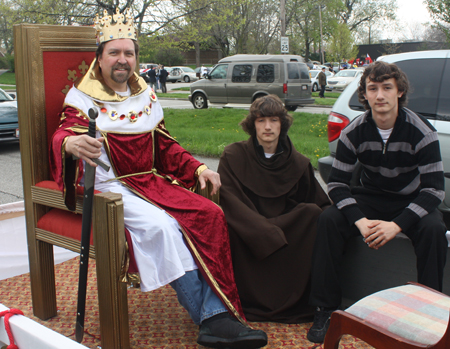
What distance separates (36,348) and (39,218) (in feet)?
4.67

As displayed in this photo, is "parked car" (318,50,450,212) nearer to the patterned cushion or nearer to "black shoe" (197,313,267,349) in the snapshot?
"black shoe" (197,313,267,349)

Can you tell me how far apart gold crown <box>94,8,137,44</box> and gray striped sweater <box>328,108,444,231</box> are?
141cm

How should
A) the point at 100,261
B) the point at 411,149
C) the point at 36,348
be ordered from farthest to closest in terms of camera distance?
the point at 411,149 → the point at 100,261 → the point at 36,348

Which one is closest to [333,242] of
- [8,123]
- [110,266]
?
[110,266]

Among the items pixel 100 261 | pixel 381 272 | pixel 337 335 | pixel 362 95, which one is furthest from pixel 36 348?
pixel 362 95

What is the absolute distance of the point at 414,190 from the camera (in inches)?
111

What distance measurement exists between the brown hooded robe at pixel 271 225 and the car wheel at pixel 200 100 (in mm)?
14656

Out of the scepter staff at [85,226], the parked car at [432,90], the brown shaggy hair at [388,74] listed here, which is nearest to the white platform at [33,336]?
the scepter staff at [85,226]

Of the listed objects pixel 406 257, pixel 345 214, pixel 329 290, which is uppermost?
pixel 345 214

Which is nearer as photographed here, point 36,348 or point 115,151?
point 36,348

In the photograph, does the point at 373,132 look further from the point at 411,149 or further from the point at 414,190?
the point at 414,190

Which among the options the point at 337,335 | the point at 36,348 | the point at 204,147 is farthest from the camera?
the point at 204,147

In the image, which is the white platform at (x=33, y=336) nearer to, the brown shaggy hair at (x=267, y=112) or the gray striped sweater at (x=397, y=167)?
the gray striped sweater at (x=397, y=167)

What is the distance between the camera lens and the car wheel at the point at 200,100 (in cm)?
1781
